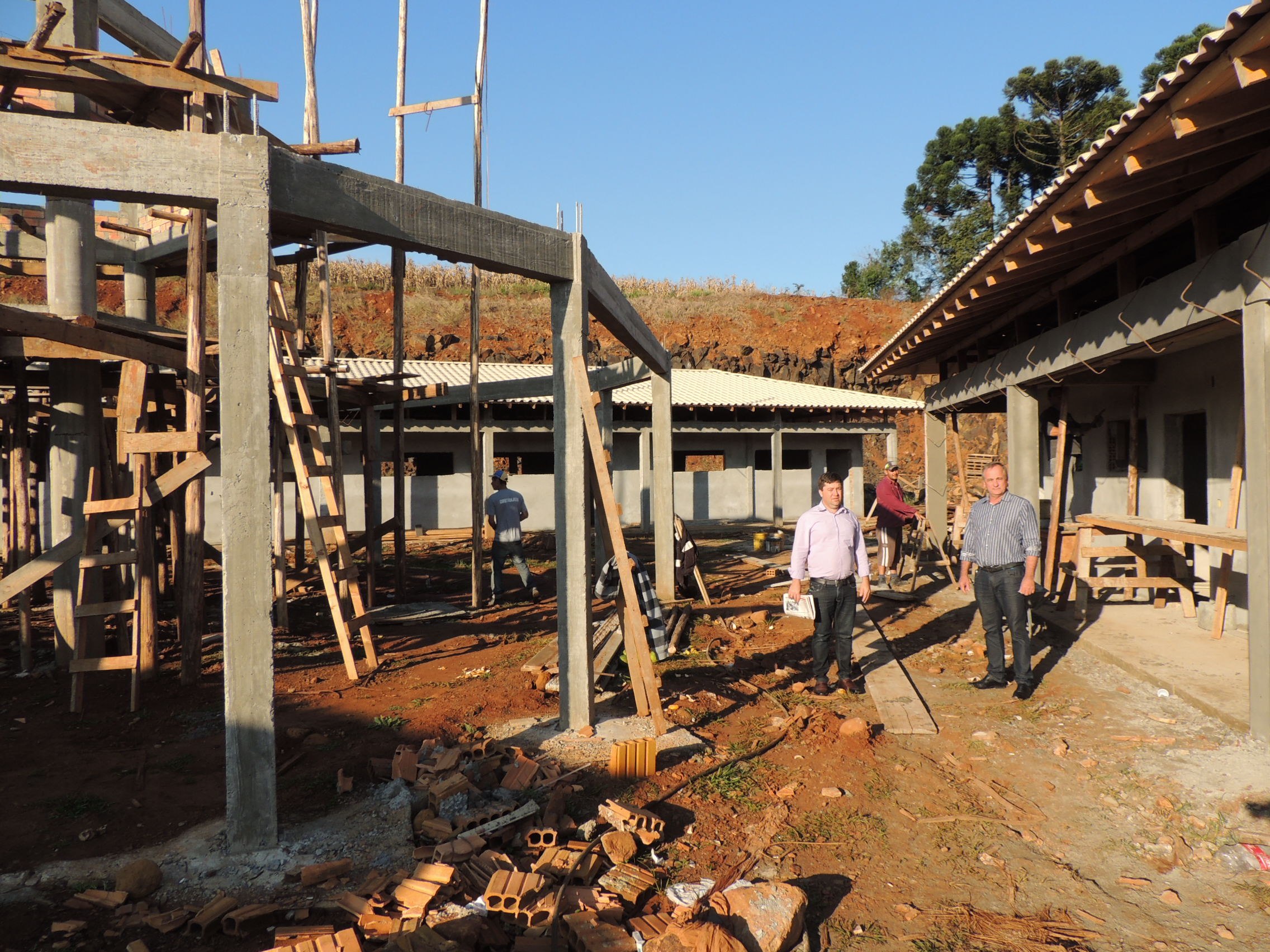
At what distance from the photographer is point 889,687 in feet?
21.6

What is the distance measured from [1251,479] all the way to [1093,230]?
246 cm

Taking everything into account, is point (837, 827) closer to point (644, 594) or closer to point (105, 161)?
point (644, 594)

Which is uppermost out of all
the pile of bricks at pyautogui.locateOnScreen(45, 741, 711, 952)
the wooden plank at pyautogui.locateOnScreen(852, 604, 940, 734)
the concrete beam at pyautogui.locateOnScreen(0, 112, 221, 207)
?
the concrete beam at pyautogui.locateOnScreen(0, 112, 221, 207)

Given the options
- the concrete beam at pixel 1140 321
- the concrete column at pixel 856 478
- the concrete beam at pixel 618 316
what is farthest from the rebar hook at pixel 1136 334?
the concrete column at pixel 856 478

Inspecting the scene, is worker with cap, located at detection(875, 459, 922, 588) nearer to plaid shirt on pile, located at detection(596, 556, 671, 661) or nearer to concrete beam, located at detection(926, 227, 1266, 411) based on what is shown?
concrete beam, located at detection(926, 227, 1266, 411)

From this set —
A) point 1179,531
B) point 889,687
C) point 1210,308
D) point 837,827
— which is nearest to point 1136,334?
point 1210,308

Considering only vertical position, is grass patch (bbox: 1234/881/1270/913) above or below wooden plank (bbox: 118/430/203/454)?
below

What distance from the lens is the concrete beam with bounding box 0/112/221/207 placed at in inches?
135

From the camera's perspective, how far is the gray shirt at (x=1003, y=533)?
6.25 metres

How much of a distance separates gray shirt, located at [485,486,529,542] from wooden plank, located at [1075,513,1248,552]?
6867 mm

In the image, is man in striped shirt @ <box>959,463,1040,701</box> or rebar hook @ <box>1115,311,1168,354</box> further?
rebar hook @ <box>1115,311,1168,354</box>

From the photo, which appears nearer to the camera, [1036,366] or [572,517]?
[572,517]

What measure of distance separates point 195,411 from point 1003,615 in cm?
686

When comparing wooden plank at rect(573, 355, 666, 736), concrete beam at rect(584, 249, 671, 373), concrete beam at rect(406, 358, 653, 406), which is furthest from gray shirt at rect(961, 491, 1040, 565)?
concrete beam at rect(406, 358, 653, 406)
